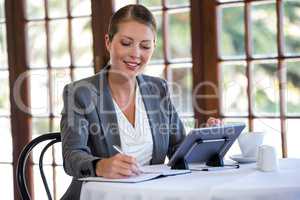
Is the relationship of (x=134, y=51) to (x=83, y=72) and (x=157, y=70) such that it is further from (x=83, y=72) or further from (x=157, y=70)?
(x=83, y=72)

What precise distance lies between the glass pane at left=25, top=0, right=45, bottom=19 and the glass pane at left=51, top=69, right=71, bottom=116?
0.37 metres

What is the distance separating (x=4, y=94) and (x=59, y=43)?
58 cm

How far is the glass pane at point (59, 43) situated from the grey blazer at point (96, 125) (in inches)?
50.5

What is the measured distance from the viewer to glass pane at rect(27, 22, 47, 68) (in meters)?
3.35

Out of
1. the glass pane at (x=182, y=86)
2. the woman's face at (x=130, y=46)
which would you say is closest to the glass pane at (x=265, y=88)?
the glass pane at (x=182, y=86)

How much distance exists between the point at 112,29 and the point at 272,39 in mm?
954

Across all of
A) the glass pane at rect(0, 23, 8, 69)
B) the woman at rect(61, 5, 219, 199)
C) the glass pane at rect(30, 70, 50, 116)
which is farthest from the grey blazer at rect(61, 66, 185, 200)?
the glass pane at rect(0, 23, 8, 69)

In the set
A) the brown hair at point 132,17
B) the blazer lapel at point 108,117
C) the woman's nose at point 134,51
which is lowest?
the blazer lapel at point 108,117

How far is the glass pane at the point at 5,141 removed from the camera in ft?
11.6

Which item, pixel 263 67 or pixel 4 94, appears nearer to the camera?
pixel 263 67

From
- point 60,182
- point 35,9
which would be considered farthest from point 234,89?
point 35,9

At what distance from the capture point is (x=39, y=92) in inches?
133

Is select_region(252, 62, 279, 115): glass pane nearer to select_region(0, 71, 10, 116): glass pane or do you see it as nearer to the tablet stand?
the tablet stand

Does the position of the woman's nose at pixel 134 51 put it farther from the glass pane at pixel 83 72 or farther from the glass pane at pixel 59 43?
the glass pane at pixel 59 43
